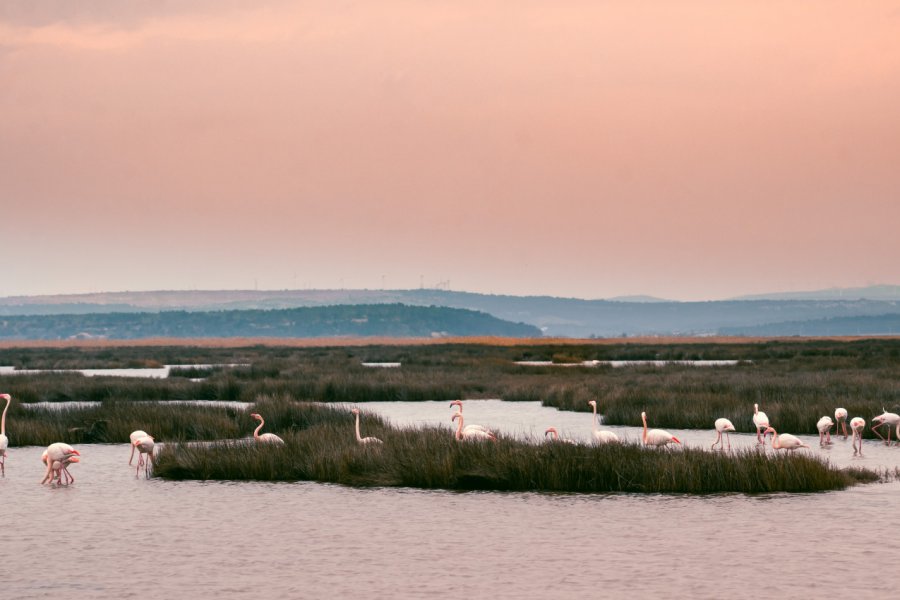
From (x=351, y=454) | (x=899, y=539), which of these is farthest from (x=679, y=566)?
(x=351, y=454)

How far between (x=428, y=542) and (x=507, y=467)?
5.03 m

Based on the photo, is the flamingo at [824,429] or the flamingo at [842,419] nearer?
the flamingo at [824,429]

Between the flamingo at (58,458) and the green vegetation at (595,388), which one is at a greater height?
the flamingo at (58,458)

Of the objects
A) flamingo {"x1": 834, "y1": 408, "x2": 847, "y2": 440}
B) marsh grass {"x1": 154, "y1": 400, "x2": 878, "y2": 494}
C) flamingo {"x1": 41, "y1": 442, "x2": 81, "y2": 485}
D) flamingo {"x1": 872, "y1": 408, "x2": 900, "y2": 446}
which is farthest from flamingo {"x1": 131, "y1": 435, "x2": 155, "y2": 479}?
flamingo {"x1": 872, "y1": 408, "x2": 900, "y2": 446}

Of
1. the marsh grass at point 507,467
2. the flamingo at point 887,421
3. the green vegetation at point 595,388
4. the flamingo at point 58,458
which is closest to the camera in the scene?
the marsh grass at point 507,467

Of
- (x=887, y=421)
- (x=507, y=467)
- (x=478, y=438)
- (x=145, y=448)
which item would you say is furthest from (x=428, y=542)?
(x=887, y=421)

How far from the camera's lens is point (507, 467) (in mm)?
20922

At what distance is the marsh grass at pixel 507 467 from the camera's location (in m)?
20.1

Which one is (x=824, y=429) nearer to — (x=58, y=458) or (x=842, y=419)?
(x=842, y=419)

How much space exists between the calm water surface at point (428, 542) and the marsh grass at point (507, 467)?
21.9 inches

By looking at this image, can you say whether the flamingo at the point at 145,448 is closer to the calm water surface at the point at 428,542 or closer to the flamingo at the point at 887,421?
the calm water surface at the point at 428,542

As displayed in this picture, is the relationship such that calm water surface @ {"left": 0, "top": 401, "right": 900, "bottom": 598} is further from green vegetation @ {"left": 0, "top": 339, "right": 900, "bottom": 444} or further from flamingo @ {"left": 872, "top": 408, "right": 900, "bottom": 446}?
green vegetation @ {"left": 0, "top": 339, "right": 900, "bottom": 444}

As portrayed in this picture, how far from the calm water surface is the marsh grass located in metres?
0.56

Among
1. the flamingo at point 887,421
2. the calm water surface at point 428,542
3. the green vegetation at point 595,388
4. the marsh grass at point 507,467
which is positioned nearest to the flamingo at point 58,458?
the calm water surface at point 428,542
